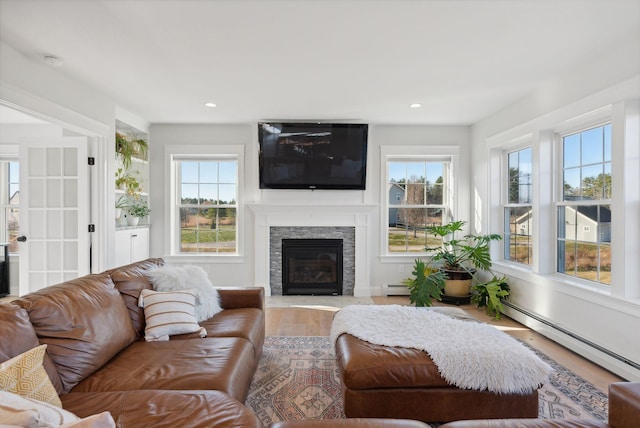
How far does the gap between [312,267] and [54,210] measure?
10.2 ft

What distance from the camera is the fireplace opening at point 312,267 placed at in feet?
17.6

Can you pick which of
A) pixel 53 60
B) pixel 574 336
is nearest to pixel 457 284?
pixel 574 336

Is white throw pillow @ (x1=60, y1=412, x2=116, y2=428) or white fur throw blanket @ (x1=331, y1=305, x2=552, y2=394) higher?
white throw pillow @ (x1=60, y1=412, x2=116, y2=428)

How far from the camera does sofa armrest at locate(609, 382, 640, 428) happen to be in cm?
144

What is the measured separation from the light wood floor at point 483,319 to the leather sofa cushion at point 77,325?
180cm

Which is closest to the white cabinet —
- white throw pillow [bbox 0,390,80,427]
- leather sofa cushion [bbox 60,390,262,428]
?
leather sofa cushion [bbox 60,390,262,428]

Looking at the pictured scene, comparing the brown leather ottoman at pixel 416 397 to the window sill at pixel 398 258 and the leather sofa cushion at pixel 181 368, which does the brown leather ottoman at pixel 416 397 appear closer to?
the leather sofa cushion at pixel 181 368

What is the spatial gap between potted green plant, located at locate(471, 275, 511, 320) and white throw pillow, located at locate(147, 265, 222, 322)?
9.79ft

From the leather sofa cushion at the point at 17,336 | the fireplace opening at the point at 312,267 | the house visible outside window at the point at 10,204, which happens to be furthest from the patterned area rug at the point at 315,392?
the house visible outside window at the point at 10,204

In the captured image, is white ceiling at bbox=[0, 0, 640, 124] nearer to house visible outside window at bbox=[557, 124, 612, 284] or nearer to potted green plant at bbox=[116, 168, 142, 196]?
house visible outside window at bbox=[557, 124, 612, 284]

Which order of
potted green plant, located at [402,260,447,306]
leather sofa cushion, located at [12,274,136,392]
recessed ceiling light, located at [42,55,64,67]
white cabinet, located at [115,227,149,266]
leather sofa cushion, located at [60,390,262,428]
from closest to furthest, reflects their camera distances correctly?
leather sofa cushion, located at [60,390,262,428], leather sofa cushion, located at [12,274,136,392], recessed ceiling light, located at [42,55,64,67], potted green plant, located at [402,260,447,306], white cabinet, located at [115,227,149,266]

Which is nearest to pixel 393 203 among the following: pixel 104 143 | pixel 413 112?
pixel 413 112

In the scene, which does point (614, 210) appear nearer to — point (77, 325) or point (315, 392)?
point (315, 392)

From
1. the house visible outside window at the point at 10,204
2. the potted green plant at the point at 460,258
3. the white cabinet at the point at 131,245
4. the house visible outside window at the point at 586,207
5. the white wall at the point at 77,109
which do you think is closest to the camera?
the white wall at the point at 77,109
